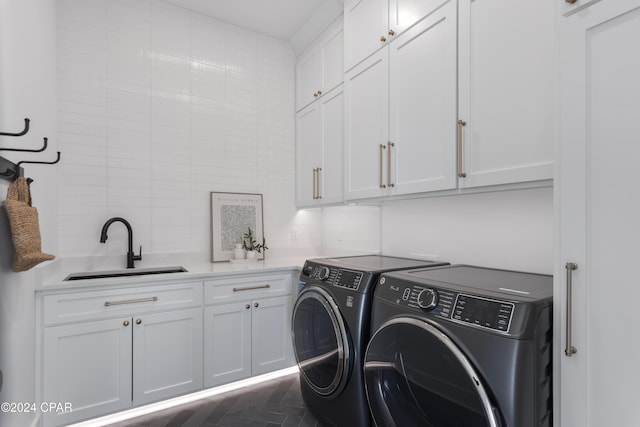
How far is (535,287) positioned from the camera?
129 cm

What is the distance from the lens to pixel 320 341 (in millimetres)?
1899

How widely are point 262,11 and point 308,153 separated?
126 centimetres

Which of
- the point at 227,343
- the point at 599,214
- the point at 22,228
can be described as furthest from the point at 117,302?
the point at 599,214

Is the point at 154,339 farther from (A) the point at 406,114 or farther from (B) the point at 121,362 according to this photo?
(A) the point at 406,114

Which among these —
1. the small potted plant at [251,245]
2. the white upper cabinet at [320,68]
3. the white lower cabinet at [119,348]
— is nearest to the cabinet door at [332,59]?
the white upper cabinet at [320,68]

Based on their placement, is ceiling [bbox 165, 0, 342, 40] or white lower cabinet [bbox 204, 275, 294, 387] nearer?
white lower cabinet [bbox 204, 275, 294, 387]

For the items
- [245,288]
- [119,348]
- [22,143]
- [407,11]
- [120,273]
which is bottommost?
[119,348]

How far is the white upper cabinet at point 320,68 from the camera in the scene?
2.68 meters

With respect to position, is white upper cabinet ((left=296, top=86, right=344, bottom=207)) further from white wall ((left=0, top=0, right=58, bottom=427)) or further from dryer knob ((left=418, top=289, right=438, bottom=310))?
white wall ((left=0, top=0, right=58, bottom=427))

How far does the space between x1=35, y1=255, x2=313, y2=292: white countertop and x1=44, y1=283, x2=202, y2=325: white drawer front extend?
0.16 feet

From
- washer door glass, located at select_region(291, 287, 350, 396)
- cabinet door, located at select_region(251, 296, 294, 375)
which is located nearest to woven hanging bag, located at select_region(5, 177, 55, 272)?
washer door glass, located at select_region(291, 287, 350, 396)

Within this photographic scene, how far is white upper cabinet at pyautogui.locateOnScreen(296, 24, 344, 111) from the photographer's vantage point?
106 inches

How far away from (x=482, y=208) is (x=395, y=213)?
0.71 meters

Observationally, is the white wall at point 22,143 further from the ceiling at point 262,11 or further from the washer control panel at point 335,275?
the washer control panel at point 335,275
